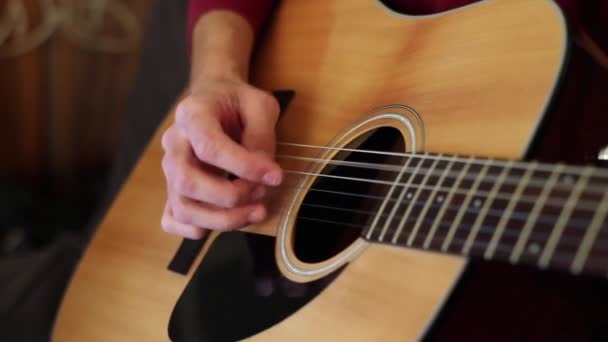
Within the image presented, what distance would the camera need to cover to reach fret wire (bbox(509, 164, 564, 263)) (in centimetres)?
41

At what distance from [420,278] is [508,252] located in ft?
0.27

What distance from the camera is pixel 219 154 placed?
595 millimetres

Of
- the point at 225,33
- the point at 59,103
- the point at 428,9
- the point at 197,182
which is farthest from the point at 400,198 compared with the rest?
the point at 59,103

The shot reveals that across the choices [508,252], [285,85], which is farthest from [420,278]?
[285,85]

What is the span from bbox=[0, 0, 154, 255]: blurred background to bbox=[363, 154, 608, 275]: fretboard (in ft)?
4.19

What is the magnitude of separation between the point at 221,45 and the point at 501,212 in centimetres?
50

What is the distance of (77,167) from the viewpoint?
1784 millimetres

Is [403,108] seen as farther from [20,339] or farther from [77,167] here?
[77,167]

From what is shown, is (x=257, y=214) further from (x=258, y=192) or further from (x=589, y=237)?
(x=589, y=237)

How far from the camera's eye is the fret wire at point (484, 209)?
0.44 m

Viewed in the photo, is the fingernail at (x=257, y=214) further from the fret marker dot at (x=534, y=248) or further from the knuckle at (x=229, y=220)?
the fret marker dot at (x=534, y=248)

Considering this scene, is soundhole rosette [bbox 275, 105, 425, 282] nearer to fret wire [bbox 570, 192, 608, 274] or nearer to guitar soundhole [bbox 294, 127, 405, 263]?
guitar soundhole [bbox 294, 127, 405, 263]

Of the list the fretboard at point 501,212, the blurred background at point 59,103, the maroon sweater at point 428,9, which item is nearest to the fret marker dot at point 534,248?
the fretboard at point 501,212

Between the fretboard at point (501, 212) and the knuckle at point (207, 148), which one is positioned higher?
the fretboard at point (501, 212)
